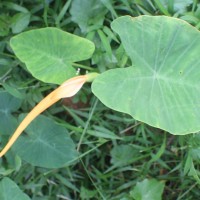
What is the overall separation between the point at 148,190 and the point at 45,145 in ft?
1.21

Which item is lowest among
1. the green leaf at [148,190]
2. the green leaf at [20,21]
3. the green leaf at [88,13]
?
the green leaf at [148,190]

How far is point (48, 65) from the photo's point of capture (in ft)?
4.66

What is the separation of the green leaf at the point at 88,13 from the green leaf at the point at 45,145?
33 centimetres

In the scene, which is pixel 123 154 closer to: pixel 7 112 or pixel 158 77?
pixel 7 112

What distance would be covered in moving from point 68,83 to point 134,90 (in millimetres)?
176

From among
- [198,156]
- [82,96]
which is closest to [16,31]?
[82,96]

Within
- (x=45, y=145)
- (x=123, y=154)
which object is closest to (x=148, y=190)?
(x=123, y=154)

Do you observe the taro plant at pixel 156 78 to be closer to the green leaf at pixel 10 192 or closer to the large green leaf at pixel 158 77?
the large green leaf at pixel 158 77

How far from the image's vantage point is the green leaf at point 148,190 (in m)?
1.67

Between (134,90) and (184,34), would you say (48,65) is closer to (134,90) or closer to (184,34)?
(134,90)

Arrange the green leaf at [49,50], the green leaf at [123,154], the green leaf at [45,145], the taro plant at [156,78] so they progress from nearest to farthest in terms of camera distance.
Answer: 1. the taro plant at [156,78]
2. the green leaf at [49,50]
3. the green leaf at [45,145]
4. the green leaf at [123,154]

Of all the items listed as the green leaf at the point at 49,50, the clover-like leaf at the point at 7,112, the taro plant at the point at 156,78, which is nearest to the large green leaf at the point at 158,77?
the taro plant at the point at 156,78

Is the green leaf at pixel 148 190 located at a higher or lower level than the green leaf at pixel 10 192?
lower

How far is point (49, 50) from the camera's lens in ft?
4.70
